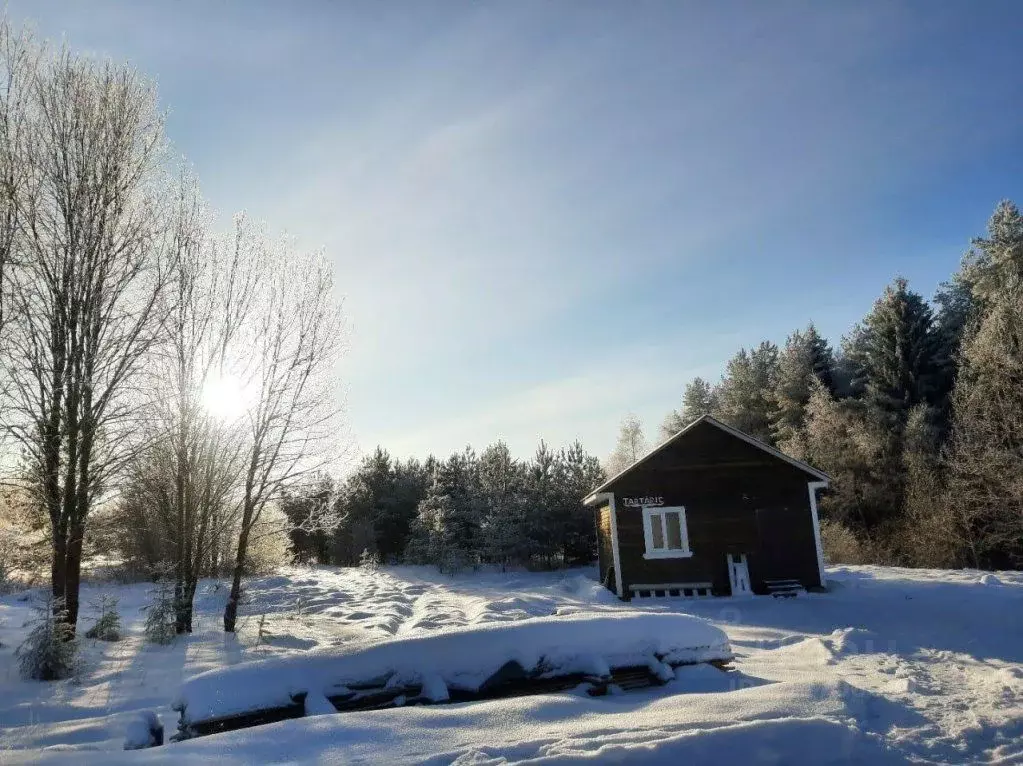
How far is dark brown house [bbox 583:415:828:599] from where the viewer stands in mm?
18766

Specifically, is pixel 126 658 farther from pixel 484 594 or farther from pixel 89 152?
pixel 484 594

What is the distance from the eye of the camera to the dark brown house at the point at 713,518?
1877 centimetres

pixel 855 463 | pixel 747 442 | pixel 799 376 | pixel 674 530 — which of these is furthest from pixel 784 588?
pixel 799 376

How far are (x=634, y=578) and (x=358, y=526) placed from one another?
23273 millimetres

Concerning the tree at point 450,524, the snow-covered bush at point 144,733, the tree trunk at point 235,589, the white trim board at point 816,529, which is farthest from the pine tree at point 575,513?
the snow-covered bush at point 144,733

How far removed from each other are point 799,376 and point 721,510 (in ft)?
74.8

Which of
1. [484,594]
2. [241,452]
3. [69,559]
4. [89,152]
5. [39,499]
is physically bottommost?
[484,594]

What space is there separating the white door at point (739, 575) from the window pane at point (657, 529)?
1937 millimetres

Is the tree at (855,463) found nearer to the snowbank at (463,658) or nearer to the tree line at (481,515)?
the tree line at (481,515)

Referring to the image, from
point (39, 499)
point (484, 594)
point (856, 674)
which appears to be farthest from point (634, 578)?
point (39, 499)

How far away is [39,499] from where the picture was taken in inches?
434

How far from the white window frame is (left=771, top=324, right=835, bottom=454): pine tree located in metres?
20.8

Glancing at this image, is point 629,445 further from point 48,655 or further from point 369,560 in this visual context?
point 48,655

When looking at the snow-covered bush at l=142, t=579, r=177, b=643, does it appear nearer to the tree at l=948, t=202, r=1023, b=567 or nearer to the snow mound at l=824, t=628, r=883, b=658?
the snow mound at l=824, t=628, r=883, b=658
